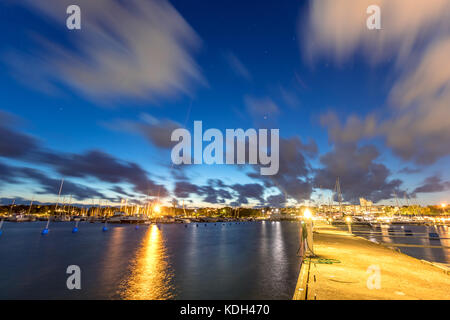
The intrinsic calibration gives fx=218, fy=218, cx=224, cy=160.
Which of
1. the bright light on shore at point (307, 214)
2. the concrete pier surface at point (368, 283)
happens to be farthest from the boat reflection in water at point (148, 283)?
the bright light on shore at point (307, 214)

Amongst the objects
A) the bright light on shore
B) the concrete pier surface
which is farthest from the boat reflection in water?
the bright light on shore

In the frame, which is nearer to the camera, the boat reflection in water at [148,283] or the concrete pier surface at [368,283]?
the concrete pier surface at [368,283]

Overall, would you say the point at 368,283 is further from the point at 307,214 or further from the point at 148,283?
the point at 148,283

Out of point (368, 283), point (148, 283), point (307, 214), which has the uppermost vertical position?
point (307, 214)

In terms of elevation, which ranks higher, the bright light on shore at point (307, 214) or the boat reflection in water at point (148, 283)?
the bright light on shore at point (307, 214)

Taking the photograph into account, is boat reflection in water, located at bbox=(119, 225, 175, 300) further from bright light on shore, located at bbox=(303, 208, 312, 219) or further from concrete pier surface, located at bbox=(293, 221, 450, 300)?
bright light on shore, located at bbox=(303, 208, 312, 219)

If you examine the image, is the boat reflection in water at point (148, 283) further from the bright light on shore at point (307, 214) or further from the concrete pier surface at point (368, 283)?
the bright light on shore at point (307, 214)

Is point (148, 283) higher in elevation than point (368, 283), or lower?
lower

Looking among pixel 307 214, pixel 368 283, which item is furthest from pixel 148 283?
pixel 368 283

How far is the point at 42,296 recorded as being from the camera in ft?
75.2
